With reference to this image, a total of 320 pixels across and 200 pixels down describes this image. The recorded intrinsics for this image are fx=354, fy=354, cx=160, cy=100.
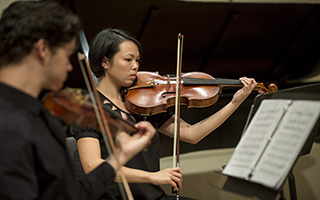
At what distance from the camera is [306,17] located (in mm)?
3162

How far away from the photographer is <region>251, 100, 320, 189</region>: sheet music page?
96 cm

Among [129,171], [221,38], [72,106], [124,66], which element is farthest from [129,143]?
[221,38]

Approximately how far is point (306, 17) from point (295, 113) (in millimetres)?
2456

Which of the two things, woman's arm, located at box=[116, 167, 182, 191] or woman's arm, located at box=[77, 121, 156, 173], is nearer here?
woman's arm, located at box=[77, 121, 156, 173]

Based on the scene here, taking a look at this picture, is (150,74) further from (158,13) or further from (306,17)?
(306,17)

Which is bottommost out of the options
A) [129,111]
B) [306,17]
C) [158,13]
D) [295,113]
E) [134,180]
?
[134,180]

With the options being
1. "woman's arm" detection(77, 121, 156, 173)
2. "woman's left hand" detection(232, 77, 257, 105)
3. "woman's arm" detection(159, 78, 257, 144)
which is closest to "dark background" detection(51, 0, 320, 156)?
"woman's arm" detection(159, 78, 257, 144)

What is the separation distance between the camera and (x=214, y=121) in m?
1.80

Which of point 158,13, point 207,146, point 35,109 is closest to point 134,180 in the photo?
point 35,109

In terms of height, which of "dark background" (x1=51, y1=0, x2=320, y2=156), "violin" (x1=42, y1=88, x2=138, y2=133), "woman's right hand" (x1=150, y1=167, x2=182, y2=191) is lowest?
"woman's right hand" (x1=150, y1=167, x2=182, y2=191)

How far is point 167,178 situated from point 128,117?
0.35m

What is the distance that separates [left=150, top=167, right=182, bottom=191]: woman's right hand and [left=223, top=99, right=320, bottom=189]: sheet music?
1.38 ft

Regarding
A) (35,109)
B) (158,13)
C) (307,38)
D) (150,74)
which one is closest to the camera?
(35,109)

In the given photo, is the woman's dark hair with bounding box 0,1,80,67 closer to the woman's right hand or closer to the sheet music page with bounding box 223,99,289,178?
the sheet music page with bounding box 223,99,289,178
